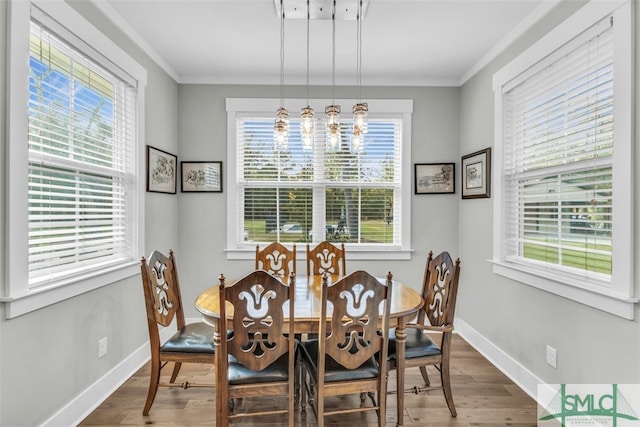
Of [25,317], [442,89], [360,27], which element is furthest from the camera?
[442,89]

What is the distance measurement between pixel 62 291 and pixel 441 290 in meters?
2.31

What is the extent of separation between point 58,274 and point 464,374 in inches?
114

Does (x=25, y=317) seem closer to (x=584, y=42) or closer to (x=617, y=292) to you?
(x=617, y=292)

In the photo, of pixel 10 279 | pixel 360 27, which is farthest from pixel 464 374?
pixel 10 279

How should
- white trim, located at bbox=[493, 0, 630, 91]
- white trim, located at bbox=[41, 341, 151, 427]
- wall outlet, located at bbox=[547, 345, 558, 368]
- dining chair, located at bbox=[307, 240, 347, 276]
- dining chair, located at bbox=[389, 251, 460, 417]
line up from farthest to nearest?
dining chair, located at bbox=[307, 240, 347, 276]
wall outlet, located at bbox=[547, 345, 558, 368]
dining chair, located at bbox=[389, 251, 460, 417]
white trim, located at bbox=[41, 341, 151, 427]
white trim, located at bbox=[493, 0, 630, 91]

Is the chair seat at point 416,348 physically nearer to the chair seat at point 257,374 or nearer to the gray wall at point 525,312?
the chair seat at point 257,374

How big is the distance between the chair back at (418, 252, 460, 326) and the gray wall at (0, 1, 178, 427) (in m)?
2.20

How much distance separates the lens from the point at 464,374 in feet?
9.37

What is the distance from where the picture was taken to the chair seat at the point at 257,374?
1823 mm

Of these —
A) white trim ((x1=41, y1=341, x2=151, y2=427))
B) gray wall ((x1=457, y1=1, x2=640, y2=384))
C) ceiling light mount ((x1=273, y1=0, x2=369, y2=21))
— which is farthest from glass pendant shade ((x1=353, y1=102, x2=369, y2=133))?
white trim ((x1=41, y1=341, x2=151, y2=427))

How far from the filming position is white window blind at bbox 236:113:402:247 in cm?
384

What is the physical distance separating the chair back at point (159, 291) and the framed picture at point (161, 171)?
92 cm

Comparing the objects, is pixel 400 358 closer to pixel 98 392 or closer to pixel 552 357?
pixel 552 357

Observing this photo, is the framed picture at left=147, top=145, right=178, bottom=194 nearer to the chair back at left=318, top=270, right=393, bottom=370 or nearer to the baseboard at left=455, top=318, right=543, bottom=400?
the chair back at left=318, top=270, right=393, bottom=370
